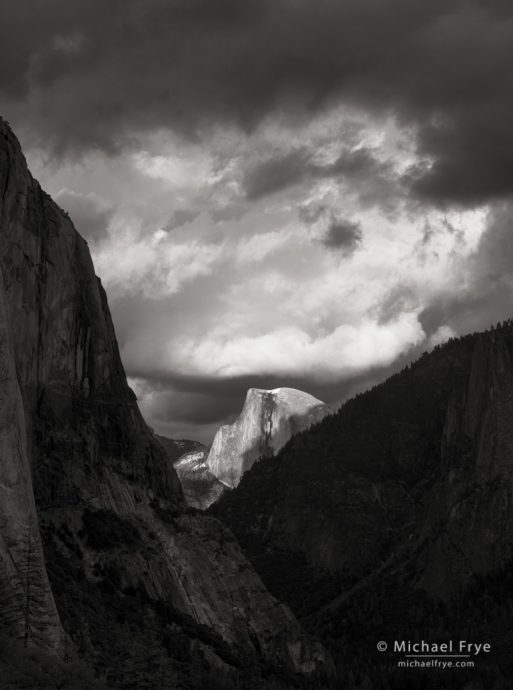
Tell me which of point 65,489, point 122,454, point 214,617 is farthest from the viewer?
point 122,454

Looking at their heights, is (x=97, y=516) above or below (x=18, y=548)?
above

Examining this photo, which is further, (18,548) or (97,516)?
(97,516)

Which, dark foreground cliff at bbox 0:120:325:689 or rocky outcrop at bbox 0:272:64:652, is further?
dark foreground cliff at bbox 0:120:325:689

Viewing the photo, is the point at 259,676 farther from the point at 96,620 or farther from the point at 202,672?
the point at 96,620

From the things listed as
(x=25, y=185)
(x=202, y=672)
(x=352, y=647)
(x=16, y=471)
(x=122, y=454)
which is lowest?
(x=352, y=647)

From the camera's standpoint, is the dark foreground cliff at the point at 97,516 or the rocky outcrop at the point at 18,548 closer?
the rocky outcrop at the point at 18,548

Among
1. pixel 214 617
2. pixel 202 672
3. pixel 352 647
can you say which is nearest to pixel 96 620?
pixel 202 672

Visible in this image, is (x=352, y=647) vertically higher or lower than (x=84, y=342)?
→ lower

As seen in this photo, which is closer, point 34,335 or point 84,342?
point 34,335
